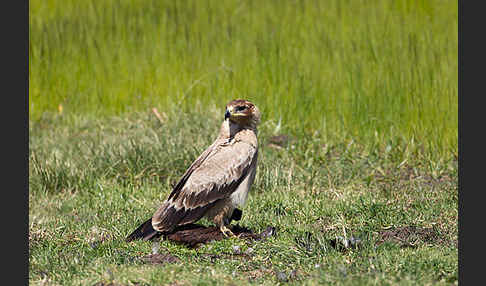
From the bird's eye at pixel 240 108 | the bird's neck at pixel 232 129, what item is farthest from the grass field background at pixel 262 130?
the bird's eye at pixel 240 108

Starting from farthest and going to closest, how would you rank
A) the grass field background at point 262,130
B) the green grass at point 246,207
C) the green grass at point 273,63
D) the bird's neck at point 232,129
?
1. the green grass at point 273,63
2. the bird's neck at point 232,129
3. the grass field background at point 262,130
4. the green grass at point 246,207

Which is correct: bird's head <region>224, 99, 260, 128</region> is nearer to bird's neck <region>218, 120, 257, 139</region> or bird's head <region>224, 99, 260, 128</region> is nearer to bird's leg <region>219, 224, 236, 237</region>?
bird's neck <region>218, 120, 257, 139</region>

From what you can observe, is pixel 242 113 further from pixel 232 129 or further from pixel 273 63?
pixel 273 63

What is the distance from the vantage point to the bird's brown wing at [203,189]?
20.4 ft

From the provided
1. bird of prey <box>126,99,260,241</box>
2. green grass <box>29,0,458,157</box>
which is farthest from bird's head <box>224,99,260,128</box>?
green grass <box>29,0,458,157</box>

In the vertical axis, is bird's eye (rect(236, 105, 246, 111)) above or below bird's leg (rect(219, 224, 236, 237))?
above

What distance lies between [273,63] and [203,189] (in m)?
4.40

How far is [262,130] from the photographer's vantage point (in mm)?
9516

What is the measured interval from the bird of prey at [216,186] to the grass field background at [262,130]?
30 centimetres

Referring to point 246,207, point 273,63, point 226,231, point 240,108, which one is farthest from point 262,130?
point 226,231

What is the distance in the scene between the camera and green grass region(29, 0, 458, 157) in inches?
381

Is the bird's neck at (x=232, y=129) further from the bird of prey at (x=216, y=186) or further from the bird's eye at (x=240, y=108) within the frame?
the bird's eye at (x=240, y=108)

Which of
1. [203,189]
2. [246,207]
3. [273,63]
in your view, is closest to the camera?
[203,189]

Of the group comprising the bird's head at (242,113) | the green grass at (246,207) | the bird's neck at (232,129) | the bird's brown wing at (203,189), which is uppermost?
the bird's head at (242,113)
